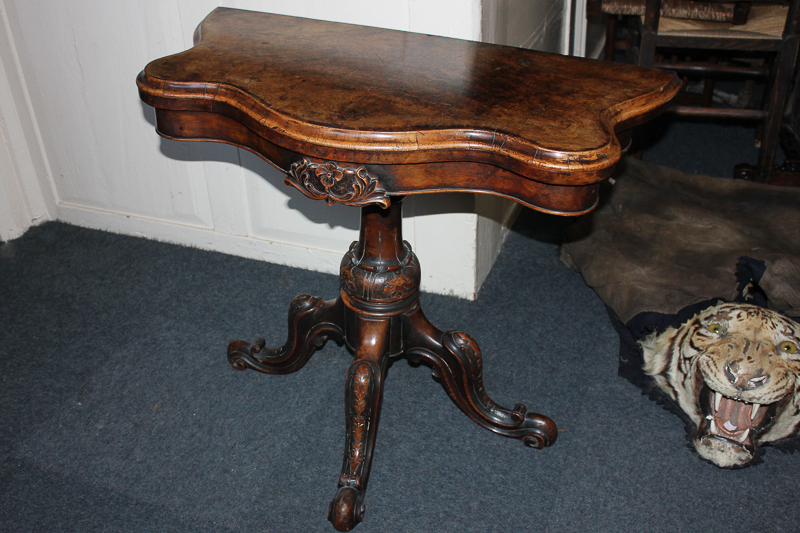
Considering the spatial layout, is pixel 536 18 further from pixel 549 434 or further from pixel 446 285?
pixel 549 434

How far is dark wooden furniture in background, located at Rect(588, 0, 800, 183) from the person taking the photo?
223cm

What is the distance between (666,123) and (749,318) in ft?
5.29

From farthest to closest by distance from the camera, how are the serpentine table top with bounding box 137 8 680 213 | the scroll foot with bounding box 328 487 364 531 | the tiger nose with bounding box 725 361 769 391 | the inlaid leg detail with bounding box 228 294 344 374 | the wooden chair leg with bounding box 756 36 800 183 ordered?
1. the wooden chair leg with bounding box 756 36 800 183
2. the inlaid leg detail with bounding box 228 294 344 374
3. the tiger nose with bounding box 725 361 769 391
4. the scroll foot with bounding box 328 487 364 531
5. the serpentine table top with bounding box 137 8 680 213

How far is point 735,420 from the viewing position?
151cm

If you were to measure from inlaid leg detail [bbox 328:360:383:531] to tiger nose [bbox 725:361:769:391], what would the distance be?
729 millimetres

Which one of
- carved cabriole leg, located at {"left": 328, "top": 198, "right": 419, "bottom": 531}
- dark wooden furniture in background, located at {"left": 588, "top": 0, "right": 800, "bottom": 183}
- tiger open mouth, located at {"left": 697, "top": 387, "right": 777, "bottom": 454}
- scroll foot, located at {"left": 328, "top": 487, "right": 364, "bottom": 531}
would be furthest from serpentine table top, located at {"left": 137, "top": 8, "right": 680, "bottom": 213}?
dark wooden furniture in background, located at {"left": 588, "top": 0, "right": 800, "bottom": 183}

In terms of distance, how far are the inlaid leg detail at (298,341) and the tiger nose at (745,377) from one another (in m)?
0.83

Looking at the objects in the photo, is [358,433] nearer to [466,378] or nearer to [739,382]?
[466,378]

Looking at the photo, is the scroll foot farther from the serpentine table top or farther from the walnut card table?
the serpentine table top

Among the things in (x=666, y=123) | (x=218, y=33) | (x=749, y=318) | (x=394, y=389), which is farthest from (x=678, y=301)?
(x=666, y=123)

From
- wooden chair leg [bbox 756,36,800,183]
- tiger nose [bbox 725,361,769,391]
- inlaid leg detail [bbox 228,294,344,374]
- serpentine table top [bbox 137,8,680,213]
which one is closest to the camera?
serpentine table top [bbox 137,8,680,213]

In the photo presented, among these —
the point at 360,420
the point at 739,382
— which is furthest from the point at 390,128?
the point at 739,382

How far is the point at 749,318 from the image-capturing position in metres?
1.54

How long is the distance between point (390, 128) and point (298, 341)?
759mm
